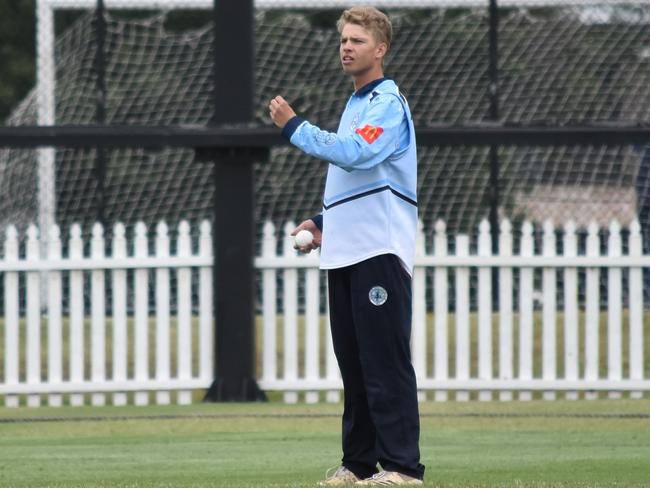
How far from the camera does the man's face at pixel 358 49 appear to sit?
207 inches

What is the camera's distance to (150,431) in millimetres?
8133

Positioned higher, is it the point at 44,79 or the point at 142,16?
the point at 142,16

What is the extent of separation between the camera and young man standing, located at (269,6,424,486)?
5254 mm

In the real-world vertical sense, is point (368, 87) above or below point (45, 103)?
below

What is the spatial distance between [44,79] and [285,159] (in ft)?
10.3

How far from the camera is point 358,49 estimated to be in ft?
17.3

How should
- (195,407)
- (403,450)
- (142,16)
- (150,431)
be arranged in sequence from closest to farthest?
(403,450) → (150,431) → (195,407) → (142,16)

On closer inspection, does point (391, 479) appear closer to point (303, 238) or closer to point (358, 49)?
point (303, 238)

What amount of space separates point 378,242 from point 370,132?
1.31 ft

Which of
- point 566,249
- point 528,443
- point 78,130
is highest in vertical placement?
point 78,130

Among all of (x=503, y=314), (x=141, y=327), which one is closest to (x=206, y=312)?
(x=141, y=327)

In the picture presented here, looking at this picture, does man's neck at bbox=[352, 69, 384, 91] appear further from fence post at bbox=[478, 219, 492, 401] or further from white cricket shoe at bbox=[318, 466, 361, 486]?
fence post at bbox=[478, 219, 492, 401]

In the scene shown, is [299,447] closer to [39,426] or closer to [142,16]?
[39,426]

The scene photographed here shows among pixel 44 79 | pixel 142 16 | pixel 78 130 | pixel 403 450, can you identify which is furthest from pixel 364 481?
pixel 142 16
